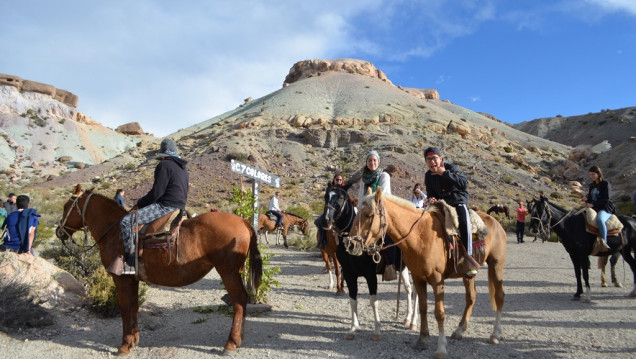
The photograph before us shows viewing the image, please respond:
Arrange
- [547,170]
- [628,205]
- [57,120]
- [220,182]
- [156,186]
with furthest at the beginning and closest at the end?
[57,120] < [547,170] < [220,182] < [628,205] < [156,186]

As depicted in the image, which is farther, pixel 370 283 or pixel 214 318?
pixel 214 318

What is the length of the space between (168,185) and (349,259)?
2801 mm

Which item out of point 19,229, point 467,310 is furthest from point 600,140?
point 19,229

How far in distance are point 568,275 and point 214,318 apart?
972 centimetres

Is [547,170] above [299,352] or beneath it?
above

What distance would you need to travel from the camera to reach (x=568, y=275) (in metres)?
10.7

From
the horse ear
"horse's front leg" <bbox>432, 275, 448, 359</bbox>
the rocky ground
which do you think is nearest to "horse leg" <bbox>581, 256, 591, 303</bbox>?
the rocky ground

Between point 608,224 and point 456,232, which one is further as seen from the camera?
point 608,224

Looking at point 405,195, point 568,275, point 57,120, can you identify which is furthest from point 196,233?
point 57,120

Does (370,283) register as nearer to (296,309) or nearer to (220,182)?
(296,309)

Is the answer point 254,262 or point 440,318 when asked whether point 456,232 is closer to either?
point 440,318

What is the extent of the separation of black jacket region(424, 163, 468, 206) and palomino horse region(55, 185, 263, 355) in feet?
9.19

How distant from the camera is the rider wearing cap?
5.03 meters

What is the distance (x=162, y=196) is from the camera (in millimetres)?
5164
